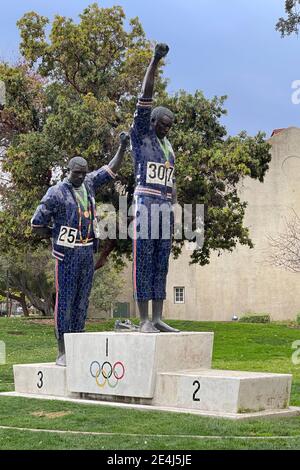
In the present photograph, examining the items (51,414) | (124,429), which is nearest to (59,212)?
(51,414)

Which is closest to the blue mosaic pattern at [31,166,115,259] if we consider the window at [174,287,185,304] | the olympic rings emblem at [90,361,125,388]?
the olympic rings emblem at [90,361,125,388]

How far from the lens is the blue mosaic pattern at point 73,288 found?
1104 centimetres

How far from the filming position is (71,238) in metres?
11.0

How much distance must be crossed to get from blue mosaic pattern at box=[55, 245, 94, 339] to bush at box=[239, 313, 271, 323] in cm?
2375

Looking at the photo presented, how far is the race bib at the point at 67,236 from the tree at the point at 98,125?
506 inches

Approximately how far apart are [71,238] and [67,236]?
0.20 feet

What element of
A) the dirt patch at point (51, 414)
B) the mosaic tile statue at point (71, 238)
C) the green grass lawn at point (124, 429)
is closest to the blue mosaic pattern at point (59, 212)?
the mosaic tile statue at point (71, 238)

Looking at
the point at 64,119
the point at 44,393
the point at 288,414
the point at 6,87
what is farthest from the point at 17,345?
the point at 288,414

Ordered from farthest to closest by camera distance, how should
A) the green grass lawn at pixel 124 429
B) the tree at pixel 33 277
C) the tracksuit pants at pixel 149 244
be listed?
the tree at pixel 33 277
the tracksuit pants at pixel 149 244
the green grass lawn at pixel 124 429

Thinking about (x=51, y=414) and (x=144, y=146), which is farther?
(x=144, y=146)

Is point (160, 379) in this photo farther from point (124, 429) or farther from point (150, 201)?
point (150, 201)

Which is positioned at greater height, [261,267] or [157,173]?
[261,267]

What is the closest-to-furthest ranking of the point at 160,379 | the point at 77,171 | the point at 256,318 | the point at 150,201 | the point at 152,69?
the point at 160,379
the point at 152,69
the point at 150,201
the point at 77,171
the point at 256,318

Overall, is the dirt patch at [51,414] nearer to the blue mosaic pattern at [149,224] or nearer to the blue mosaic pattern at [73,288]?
the blue mosaic pattern at [149,224]
